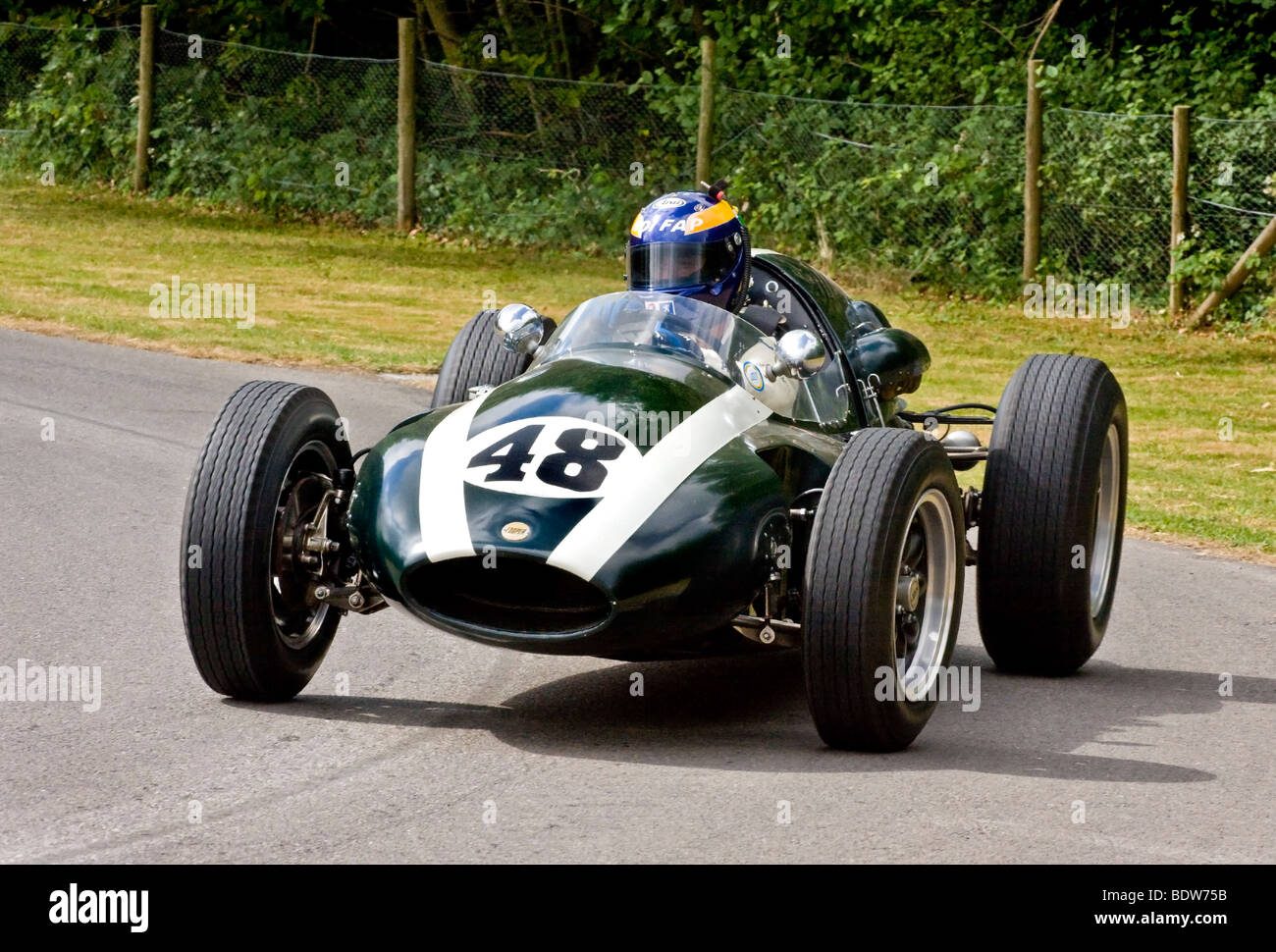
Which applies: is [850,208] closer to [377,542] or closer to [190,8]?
[190,8]

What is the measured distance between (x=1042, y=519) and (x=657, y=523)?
1990 millimetres

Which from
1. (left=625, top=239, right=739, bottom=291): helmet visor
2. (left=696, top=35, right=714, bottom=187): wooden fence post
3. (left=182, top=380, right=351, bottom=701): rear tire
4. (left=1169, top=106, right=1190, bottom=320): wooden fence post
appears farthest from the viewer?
(left=696, top=35, right=714, bottom=187): wooden fence post

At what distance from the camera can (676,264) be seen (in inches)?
289

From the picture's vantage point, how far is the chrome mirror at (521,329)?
7398 millimetres

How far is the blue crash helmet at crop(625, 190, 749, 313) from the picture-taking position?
289 inches

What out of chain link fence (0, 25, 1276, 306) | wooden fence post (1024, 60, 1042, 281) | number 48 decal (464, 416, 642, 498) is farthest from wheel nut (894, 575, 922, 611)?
wooden fence post (1024, 60, 1042, 281)

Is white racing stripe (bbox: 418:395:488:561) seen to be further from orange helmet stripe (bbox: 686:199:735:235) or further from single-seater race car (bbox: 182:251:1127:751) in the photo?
orange helmet stripe (bbox: 686:199:735:235)

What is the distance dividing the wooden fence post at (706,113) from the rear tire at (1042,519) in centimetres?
1312

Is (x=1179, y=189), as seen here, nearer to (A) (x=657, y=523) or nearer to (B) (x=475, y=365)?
(B) (x=475, y=365)

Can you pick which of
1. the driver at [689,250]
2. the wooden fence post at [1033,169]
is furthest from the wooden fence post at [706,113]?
the driver at [689,250]

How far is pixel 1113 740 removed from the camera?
6352mm

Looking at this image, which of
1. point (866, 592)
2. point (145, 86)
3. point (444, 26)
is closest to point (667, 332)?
point (866, 592)

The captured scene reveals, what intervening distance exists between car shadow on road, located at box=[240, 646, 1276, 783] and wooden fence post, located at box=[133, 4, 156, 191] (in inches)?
686
